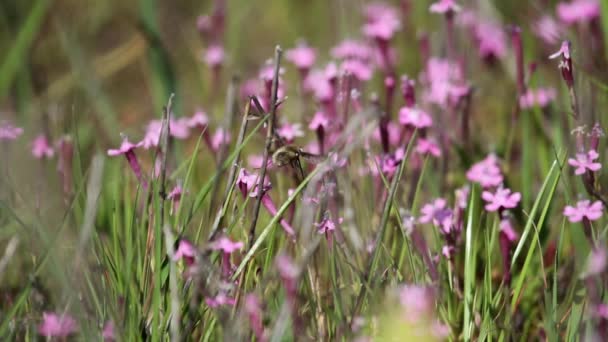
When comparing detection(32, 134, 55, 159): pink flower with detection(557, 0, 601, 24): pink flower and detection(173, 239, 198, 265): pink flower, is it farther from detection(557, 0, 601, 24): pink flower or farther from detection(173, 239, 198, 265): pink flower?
detection(557, 0, 601, 24): pink flower

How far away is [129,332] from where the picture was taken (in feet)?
3.60

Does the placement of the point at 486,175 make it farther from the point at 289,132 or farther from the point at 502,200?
the point at 289,132

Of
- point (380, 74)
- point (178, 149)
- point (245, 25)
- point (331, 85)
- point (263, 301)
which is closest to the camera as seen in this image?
point (263, 301)

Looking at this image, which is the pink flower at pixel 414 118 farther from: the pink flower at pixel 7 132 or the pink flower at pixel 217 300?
the pink flower at pixel 7 132

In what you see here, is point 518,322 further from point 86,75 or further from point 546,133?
point 86,75

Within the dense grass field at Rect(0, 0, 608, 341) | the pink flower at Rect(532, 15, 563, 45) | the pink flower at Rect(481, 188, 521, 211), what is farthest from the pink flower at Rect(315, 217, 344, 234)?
the pink flower at Rect(532, 15, 563, 45)

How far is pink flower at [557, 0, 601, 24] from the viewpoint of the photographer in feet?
6.29

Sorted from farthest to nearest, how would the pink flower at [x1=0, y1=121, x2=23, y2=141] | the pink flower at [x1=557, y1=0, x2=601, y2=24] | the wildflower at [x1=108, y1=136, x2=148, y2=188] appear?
the pink flower at [x1=557, y1=0, x2=601, y2=24] → the pink flower at [x1=0, y1=121, x2=23, y2=141] → the wildflower at [x1=108, y1=136, x2=148, y2=188]

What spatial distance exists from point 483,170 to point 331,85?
401 millimetres

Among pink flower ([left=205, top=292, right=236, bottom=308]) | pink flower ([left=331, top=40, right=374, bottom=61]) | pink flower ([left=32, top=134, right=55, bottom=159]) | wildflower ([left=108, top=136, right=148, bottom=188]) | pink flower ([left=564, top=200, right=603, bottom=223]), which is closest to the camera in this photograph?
pink flower ([left=205, top=292, right=236, bottom=308])

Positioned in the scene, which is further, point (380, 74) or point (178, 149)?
point (380, 74)

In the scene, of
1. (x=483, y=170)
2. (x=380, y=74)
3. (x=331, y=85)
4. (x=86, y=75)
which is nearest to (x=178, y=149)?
(x=86, y=75)

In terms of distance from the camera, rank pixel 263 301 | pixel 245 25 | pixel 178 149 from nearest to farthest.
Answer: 1. pixel 263 301
2. pixel 178 149
3. pixel 245 25

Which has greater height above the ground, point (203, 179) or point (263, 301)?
point (203, 179)
